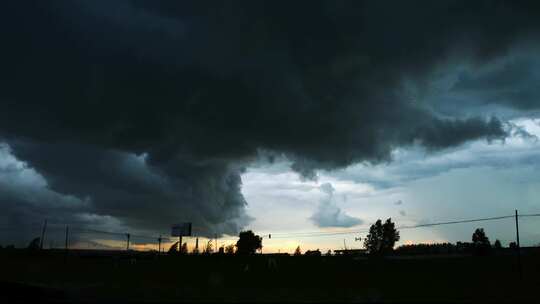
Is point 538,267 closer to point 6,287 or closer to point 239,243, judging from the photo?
point 6,287

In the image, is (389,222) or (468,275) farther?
(389,222)

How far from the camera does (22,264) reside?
67188 millimetres

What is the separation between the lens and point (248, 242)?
180750 mm

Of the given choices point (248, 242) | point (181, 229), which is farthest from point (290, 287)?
point (248, 242)

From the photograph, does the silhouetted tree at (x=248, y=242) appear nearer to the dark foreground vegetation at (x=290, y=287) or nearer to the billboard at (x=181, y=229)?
the billboard at (x=181, y=229)

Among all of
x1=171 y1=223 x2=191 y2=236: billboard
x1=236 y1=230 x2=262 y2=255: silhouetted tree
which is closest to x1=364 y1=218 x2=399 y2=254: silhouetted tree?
x1=236 y1=230 x2=262 y2=255: silhouetted tree

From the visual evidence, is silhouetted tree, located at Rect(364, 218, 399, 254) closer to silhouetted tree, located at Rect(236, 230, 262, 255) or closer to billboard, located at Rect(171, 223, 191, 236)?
silhouetted tree, located at Rect(236, 230, 262, 255)

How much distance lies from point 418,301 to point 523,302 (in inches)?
427

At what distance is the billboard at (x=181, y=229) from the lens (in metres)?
113

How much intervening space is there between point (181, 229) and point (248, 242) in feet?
235

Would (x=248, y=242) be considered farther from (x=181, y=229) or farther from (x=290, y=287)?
(x=290, y=287)

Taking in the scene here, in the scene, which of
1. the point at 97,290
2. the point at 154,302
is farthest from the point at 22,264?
the point at 154,302

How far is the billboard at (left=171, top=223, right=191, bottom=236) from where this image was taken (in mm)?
112562

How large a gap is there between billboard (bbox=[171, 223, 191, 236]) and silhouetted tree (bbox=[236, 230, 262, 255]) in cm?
6536
